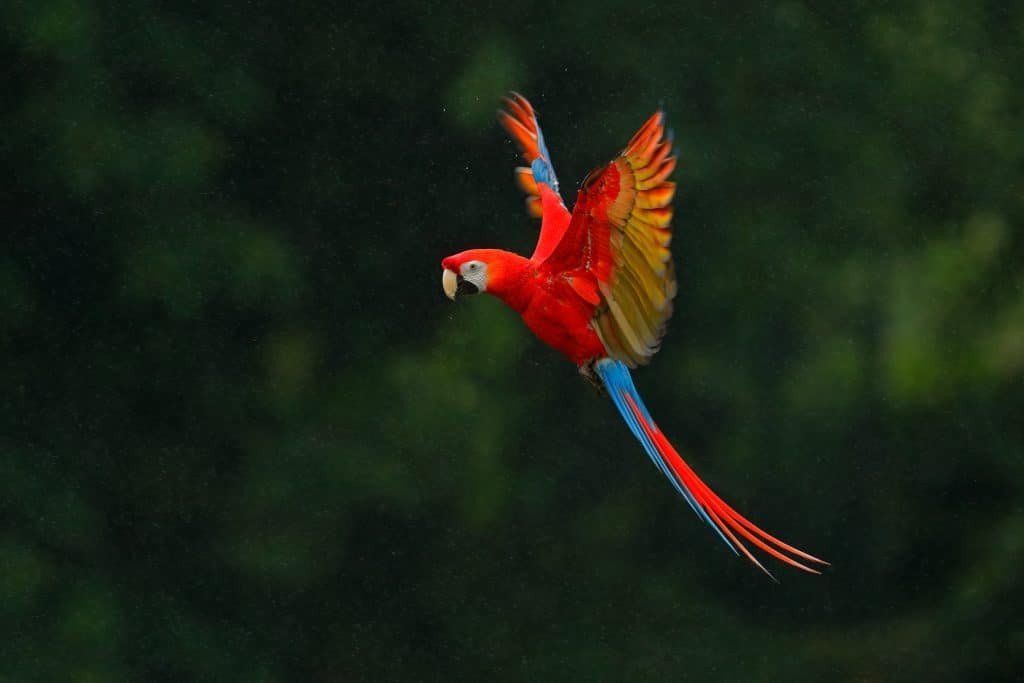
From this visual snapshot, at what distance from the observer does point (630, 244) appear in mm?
1583

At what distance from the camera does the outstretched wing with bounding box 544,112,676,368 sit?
150 centimetres

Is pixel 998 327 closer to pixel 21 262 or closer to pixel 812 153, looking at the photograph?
pixel 812 153

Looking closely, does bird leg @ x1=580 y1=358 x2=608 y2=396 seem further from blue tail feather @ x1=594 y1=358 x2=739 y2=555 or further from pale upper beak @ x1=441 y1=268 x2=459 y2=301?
pale upper beak @ x1=441 y1=268 x2=459 y2=301

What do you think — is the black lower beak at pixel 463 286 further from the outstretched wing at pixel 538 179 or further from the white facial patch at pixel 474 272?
the outstretched wing at pixel 538 179

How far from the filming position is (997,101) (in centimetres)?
378

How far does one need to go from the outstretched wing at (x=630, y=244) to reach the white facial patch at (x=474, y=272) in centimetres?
9

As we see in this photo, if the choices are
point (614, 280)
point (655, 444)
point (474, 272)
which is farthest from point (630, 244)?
point (655, 444)

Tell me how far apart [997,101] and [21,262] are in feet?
8.45

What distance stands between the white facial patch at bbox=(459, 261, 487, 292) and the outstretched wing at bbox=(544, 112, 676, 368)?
9 cm

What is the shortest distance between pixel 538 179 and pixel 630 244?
1.15 feet

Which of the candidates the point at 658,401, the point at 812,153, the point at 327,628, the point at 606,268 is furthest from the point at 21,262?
the point at 606,268

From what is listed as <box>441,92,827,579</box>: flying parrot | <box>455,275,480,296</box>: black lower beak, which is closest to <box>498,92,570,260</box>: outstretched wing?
<box>441,92,827,579</box>: flying parrot

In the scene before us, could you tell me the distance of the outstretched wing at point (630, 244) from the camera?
150cm

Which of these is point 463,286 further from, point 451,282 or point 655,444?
point 655,444
